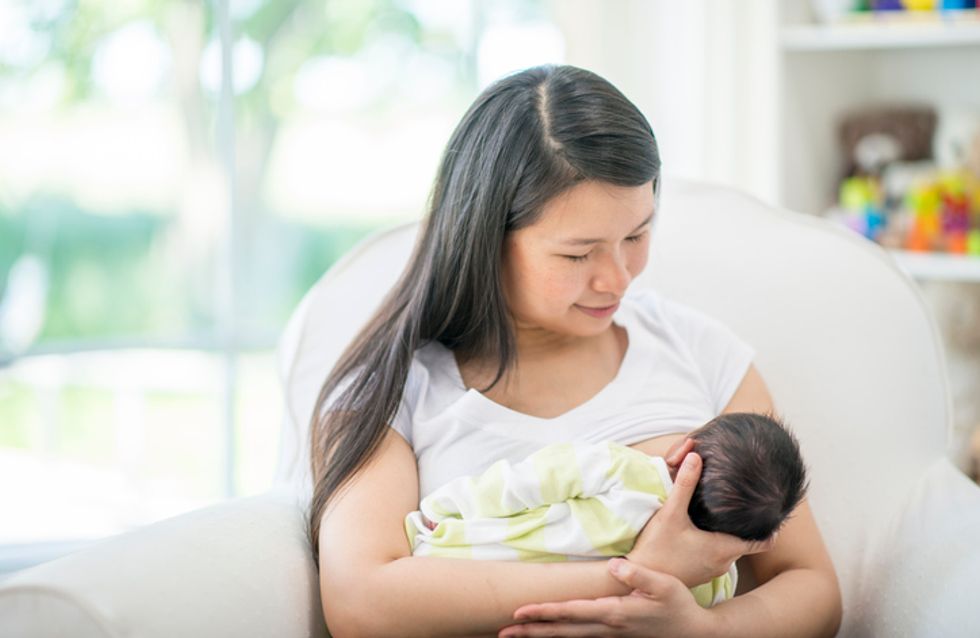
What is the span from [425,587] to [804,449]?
1.74ft

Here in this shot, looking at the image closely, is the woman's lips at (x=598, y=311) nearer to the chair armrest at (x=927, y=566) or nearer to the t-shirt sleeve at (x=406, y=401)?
the t-shirt sleeve at (x=406, y=401)

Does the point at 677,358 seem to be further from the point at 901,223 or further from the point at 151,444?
the point at 151,444

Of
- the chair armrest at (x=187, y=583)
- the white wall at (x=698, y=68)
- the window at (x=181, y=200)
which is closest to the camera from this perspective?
the chair armrest at (x=187, y=583)

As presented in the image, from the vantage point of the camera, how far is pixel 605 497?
3.66 ft

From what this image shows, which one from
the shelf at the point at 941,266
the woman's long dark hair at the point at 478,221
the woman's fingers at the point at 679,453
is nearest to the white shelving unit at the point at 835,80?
the shelf at the point at 941,266

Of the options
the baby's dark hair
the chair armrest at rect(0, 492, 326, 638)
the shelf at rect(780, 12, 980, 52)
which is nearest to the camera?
the chair armrest at rect(0, 492, 326, 638)

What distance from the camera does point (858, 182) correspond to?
8.52ft

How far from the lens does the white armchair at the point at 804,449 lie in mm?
1024

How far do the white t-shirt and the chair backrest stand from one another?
0.12 meters

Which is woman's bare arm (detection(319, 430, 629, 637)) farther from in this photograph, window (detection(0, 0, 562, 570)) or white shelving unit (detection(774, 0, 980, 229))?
white shelving unit (detection(774, 0, 980, 229))

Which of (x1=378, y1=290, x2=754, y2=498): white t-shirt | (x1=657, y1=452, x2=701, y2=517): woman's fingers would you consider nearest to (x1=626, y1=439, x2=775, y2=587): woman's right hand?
(x1=657, y1=452, x2=701, y2=517): woman's fingers

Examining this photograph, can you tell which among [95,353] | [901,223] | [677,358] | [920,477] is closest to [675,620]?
[677,358]

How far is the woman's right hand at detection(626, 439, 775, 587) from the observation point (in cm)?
108

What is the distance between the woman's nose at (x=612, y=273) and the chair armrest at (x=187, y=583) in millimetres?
418
